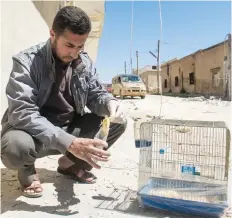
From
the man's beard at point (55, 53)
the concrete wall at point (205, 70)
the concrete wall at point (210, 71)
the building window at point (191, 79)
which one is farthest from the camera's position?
the building window at point (191, 79)

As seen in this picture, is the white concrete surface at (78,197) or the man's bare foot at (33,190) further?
the man's bare foot at (33,190)

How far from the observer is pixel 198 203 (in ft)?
6.61

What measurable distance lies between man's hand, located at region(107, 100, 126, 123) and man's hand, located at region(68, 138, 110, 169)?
0.50 meters

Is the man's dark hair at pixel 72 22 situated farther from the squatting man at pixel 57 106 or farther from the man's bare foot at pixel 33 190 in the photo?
the man's bare foot at pixel 33 190

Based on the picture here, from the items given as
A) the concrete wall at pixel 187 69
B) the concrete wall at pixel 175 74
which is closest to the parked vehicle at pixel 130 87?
the concrete wall at pixel 187 69

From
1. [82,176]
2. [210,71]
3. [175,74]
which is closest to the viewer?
[82,176]

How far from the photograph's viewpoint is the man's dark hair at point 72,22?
6.61 ft

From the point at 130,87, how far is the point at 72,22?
1608cm

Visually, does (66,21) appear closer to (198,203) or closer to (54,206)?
(54,206)

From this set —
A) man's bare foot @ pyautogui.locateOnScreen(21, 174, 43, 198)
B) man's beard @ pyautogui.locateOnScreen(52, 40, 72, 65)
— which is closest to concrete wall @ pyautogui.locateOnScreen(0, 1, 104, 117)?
man's beard @ pyautogui.locateOnScreen(52, 40, 72, 65)

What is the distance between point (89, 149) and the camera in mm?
1845

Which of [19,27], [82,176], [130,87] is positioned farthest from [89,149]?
[130,87]

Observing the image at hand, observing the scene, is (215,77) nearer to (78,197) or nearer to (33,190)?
(78,197)

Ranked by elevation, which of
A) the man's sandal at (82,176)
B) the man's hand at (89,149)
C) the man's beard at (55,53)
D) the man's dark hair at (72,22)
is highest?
the man's dark hair at (72,22)
